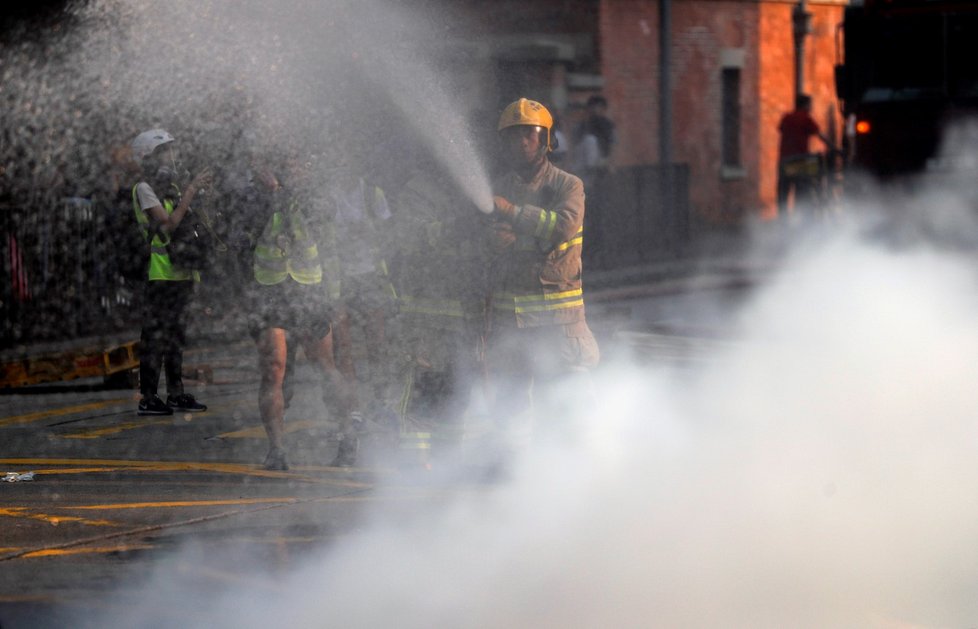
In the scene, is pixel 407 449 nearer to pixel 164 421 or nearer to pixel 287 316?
pixel 287 316

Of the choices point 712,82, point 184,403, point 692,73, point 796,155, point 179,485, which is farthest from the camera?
point 712,82

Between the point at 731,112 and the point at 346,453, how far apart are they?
18.1 m

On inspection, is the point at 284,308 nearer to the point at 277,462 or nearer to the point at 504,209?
the point at 277,462

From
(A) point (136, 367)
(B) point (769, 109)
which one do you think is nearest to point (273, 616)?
(A) point (136, 367)

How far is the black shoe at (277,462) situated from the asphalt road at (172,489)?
6cm

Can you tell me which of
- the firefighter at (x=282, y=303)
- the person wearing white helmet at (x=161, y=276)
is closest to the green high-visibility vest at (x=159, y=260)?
the person wearing white helmet at (x=161, y=276)

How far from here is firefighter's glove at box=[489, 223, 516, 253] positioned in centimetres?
685

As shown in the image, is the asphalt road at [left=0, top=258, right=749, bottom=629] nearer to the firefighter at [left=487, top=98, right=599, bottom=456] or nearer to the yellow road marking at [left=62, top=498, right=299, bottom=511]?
the yellow road marking at [left=62, top=498, right=299, bottom=511]

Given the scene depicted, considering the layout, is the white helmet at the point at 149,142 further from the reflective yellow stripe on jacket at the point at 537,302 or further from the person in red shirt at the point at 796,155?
the person in red shirt at the point at 796,155

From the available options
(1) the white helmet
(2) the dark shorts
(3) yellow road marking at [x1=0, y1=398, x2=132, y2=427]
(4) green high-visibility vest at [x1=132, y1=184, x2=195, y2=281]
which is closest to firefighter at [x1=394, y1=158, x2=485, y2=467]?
(2) the dark shorts

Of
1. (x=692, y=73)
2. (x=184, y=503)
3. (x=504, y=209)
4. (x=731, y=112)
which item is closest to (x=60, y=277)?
(x=184, y=503)

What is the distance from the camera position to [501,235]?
687 centimetres

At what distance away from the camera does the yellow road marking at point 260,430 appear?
8.77 m

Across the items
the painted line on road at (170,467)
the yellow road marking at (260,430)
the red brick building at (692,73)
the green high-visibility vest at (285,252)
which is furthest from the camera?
the red brick building at (692,73)
